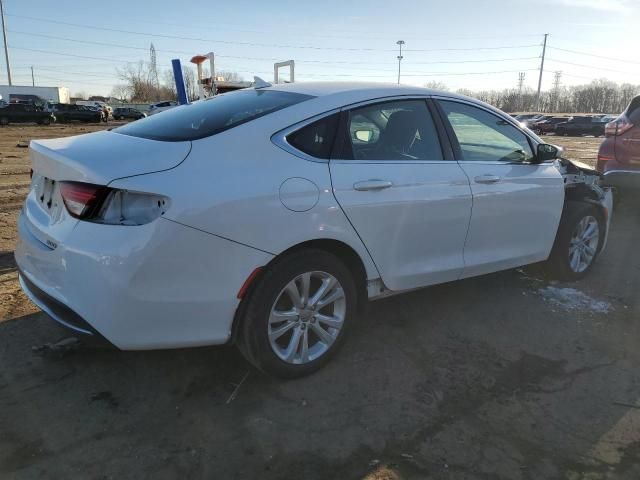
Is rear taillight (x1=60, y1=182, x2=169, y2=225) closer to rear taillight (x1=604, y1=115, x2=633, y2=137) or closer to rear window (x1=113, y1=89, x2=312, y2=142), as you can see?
rear window (x1=113, y1=89, x2=312, y2=142)

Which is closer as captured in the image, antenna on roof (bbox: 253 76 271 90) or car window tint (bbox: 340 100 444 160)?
car window tint (bbox: 340 100 444 160)

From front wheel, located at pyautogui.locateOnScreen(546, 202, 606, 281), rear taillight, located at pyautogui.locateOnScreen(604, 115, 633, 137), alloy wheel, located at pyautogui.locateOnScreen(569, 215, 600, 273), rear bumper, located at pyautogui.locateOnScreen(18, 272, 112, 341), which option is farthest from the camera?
rear taillight, located at pyautogui.locateOnScreen(604, 115, 633, 137)

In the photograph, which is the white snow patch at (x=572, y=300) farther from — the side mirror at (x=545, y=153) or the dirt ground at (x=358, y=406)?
the side mirror at (x=545, y=153)

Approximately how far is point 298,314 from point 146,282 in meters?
0.89

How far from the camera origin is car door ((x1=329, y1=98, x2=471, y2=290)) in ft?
9.92

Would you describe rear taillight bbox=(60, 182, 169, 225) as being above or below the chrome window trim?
below

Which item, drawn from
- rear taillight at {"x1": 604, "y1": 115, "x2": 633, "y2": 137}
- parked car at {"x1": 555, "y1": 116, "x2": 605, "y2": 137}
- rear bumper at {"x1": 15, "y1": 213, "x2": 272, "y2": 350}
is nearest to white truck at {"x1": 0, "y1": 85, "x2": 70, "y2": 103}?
parked car at {"x1": 555, "y1": 116, "x2": 605, "y2": 137}

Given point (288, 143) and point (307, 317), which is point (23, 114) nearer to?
point (288, 143)

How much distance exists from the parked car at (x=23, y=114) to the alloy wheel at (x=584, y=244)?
37.9 metres

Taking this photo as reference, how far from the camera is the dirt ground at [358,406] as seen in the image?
2377 millimetres

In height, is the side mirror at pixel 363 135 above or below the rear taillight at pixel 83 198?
above

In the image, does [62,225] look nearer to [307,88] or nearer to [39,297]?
[39,297]

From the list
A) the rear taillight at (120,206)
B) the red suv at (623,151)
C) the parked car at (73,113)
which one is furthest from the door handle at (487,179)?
the parked car at (73,113)

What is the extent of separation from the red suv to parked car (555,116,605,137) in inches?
1536
